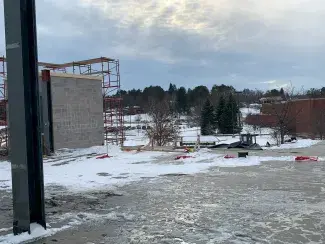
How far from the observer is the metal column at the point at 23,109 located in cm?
576

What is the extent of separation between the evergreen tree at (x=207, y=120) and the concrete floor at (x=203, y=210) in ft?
182

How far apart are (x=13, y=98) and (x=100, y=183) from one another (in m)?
5.55

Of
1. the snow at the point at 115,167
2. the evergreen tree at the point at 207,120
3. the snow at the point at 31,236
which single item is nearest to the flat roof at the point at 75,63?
the snow at the point at 115,167

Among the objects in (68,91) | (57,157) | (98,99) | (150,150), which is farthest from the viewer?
(98,99)

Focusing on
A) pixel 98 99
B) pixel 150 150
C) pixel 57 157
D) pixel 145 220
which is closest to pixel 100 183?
pixel 145 220

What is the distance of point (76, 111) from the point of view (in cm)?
2223

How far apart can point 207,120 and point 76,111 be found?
48169mm

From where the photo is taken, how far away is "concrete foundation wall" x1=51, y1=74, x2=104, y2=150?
20922mm

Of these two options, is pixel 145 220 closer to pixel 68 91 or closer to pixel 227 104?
pixel 68 91

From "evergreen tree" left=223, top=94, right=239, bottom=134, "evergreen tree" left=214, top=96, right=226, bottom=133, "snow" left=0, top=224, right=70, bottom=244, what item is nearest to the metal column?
"snow" left=0, top=224, right=70, bottom=244

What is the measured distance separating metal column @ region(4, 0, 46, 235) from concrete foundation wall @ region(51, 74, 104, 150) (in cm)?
1510

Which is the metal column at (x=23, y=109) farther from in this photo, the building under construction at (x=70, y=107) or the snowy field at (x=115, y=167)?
the building under construction at (x=70, y=107)

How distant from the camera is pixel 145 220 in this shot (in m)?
6.81

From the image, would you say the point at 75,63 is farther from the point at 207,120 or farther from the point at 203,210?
the point at 207,120
